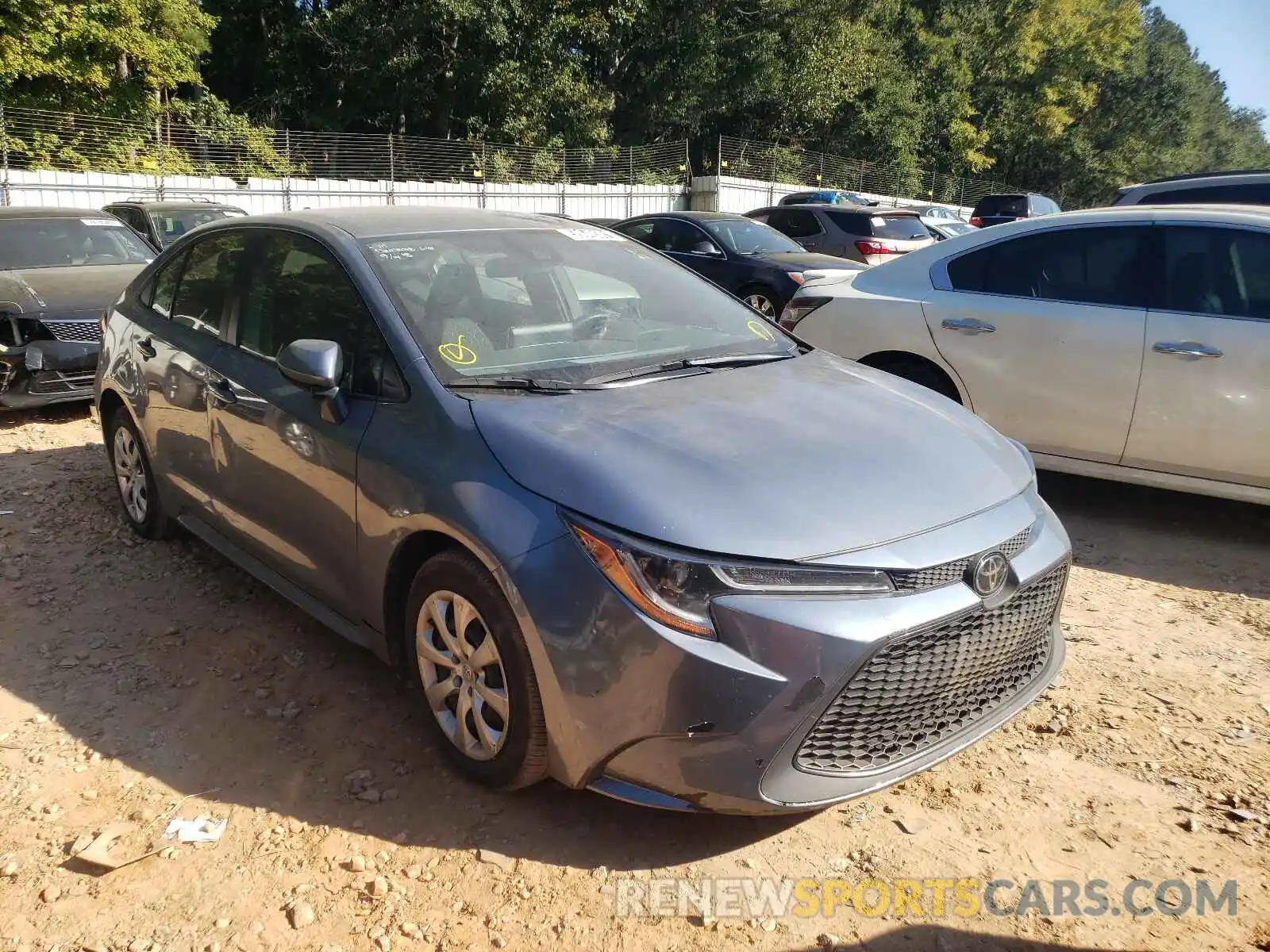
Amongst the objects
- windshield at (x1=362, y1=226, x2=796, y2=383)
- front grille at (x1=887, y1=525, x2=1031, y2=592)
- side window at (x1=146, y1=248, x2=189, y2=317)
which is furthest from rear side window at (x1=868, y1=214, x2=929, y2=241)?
front grille at (x1=887, y1=525, x2=1031, y2=592)

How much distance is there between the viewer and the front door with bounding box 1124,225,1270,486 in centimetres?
464

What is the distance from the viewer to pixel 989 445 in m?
3.13

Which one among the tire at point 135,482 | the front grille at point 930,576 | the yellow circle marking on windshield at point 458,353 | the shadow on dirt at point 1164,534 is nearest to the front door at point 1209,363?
the shadow on dirt at point 1164,534

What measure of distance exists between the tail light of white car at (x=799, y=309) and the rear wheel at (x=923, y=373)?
1.75ft

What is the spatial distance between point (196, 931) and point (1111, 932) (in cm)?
221

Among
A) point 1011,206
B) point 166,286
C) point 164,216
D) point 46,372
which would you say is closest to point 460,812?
point 166,286

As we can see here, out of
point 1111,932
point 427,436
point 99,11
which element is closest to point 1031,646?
point 1111,932

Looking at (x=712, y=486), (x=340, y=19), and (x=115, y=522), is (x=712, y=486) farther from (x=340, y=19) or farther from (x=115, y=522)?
(x=340, y=19)

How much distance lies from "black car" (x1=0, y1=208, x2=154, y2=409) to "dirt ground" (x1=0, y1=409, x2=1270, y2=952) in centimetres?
316

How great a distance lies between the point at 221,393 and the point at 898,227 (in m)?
12.8

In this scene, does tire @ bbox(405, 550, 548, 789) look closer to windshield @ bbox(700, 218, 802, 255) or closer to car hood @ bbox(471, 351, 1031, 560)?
car hood @ bbox(471, 351, 1031, 560)

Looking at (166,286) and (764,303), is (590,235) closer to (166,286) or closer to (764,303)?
(166,286)

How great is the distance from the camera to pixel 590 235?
4137 mm

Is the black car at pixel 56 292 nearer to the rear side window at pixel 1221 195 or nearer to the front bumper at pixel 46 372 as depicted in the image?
the front bumper at pixel 46 372
